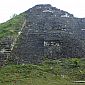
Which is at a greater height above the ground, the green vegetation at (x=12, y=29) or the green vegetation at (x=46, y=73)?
the green vegetation at (x=12, y=29)

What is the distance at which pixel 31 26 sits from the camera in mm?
29703

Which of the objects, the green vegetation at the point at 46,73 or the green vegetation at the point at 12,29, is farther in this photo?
the green vegetation at the point at 12,29

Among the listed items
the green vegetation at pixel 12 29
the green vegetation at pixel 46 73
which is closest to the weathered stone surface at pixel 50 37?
the green vegetation at pixel 12 29

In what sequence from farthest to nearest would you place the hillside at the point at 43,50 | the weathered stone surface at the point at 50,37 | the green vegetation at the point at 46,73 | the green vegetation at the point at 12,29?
the green vegetation at the point at 12,29
the weathered stone surface at the point at 50,37
the hillside at the point at 43,50
the green vegetation at the point at 46,73

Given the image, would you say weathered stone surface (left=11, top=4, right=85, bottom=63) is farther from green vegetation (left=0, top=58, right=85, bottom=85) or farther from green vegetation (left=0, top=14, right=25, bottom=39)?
green vegetation (left=0, top=58, right=85, bottom=85)

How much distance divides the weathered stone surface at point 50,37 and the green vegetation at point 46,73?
4.39ft

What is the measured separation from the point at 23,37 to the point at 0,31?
3.59 m

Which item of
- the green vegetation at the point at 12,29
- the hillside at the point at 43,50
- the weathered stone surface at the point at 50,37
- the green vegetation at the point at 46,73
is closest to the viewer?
the green vegetation at the point at 46,73

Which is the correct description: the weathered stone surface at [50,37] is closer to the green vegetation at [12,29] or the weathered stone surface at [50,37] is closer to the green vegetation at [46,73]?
the green vegetation at [12,29]

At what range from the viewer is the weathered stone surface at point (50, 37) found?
22.1 m

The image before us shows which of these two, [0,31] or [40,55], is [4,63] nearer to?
[40,55]

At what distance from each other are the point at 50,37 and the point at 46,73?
25.7 feet

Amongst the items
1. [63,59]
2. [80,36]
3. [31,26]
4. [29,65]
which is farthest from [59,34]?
[29,65]

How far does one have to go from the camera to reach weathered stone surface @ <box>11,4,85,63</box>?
22.1 m
